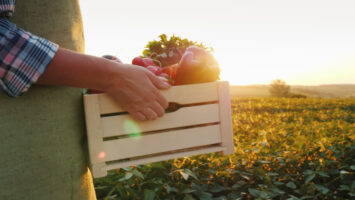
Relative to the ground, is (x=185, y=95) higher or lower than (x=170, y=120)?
higher

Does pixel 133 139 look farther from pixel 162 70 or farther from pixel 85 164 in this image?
pixel 162 70

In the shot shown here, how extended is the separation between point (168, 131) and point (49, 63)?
2.58ft

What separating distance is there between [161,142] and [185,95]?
0.99 ft

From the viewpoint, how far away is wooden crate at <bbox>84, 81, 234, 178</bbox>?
144 cm

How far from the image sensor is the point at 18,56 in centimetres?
98

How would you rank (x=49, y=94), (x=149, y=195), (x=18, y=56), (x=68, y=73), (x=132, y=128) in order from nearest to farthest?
(x=18, y=56) → (x=68, y=73) → (x=49, y=94) → (x=132, y=128) → (x=149, y=195)

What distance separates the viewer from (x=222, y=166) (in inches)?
102

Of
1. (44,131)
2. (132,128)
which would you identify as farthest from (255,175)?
(44,131)

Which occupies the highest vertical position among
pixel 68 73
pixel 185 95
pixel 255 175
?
pixel 68 73

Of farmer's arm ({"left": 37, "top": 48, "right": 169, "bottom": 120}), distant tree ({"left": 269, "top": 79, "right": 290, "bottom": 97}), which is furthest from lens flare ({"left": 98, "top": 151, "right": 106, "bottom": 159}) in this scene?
distant tree ({"left": 269, "top": 79, "right": 290, "bottom": 97})

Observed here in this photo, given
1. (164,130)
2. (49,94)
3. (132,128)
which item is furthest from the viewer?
(164,130)

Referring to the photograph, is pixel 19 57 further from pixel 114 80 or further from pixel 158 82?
pixel 158 82

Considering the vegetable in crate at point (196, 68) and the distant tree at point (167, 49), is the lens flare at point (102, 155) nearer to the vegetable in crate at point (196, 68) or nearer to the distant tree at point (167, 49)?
the vegetable in crate at point (196, 68)

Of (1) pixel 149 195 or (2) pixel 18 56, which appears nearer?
(2) pixel 18 56
